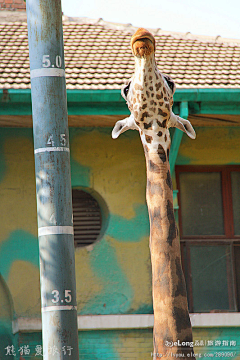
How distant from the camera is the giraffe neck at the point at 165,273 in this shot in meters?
3.94

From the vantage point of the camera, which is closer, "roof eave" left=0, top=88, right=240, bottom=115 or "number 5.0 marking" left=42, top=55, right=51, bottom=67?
"number 5.0 marking" left=42, top=55, right=51, bottom=67

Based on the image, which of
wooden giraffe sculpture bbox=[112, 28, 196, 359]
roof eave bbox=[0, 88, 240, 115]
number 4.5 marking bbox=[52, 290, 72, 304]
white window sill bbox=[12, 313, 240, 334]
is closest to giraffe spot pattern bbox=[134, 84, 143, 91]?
wooden giraffe sculpture bbox=[112, 28, 196, 359]

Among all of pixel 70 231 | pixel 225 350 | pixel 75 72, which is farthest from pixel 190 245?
pixel 70 231

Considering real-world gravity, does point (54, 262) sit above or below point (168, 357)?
above

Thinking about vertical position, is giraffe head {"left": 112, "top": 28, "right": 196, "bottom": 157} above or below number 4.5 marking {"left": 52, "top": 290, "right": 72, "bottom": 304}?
above

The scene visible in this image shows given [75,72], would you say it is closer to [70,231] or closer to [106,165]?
[106,165]

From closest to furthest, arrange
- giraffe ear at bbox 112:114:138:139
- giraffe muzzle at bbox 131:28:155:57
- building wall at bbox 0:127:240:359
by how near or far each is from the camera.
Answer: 1. giraffe muzzle at bbox 131:28:155:57
2. giraffe ear at bbox 112:114:138:139
3. building wall at bbox 0:127:240:359

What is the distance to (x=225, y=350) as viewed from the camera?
8.48m

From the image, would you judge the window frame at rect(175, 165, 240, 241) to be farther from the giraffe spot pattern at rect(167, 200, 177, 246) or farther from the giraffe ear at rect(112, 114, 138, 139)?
the giraffe spot pattern at rect(167, 200, 177, 246)

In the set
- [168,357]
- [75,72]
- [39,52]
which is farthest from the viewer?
[75,72]

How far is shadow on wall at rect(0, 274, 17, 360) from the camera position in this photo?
8.41 meters

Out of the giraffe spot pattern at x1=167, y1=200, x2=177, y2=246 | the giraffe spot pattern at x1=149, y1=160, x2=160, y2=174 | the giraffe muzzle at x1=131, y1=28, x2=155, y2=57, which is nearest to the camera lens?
the giraffe muzzle at x1=131, y1=28, x2=155, y2=57

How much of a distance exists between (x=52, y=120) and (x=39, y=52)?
438 millimetres

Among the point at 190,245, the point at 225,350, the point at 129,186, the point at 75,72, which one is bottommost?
the point at 225,350
